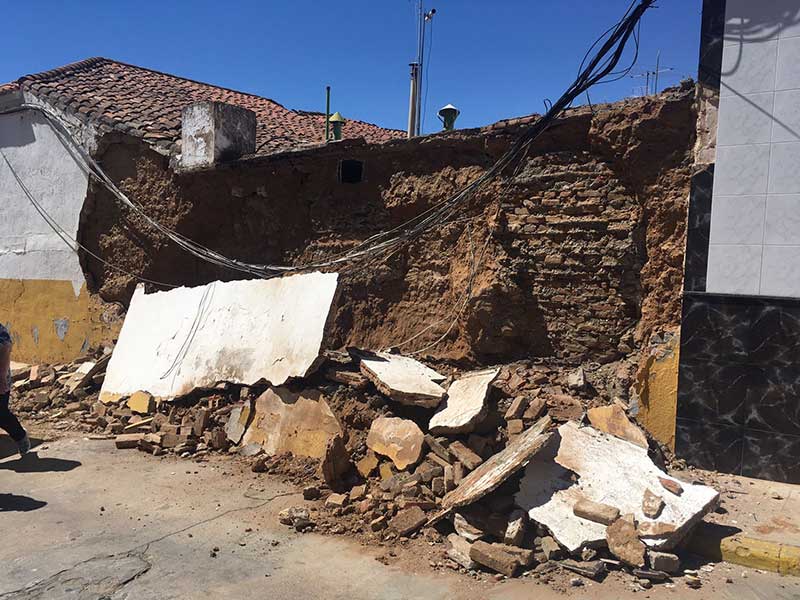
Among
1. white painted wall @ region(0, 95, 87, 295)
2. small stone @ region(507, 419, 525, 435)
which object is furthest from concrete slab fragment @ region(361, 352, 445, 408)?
white painted wall @ region(0, 95, 87, 295)

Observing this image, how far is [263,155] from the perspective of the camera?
845cm

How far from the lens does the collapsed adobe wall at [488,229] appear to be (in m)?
5.76

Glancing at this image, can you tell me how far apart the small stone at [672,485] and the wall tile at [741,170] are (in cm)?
247

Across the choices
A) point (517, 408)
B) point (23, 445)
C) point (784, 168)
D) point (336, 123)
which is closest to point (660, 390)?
point (517, 408)

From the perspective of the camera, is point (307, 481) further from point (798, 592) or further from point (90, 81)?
point (90, 81)

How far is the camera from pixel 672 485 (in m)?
4.42

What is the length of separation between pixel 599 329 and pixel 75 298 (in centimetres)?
816

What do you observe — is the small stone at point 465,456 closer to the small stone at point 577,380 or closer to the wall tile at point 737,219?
the small stone at point 577,380

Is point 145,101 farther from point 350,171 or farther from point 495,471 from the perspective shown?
point 495,471

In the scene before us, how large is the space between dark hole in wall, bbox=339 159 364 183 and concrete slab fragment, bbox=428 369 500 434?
3.19 metres

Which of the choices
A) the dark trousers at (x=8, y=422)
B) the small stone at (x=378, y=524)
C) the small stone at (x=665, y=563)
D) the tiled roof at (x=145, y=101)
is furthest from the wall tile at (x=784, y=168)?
the dark trousers at (x=8, y=422)

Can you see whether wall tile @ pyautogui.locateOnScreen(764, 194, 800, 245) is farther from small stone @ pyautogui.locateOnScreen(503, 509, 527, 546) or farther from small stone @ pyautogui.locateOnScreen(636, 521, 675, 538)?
small stone @ pyautogui.locateOnScreen(503, 509, 527, 546)

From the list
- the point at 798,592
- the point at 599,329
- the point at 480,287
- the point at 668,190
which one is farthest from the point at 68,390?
the point at 798,592

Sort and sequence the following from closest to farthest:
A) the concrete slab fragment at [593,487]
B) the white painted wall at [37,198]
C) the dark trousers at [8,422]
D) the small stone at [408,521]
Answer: the concrete slab fragment at [593,487] → the small stone at [408,521] → the dark trousers at [8,422] → the white painted wall at [37,198]
